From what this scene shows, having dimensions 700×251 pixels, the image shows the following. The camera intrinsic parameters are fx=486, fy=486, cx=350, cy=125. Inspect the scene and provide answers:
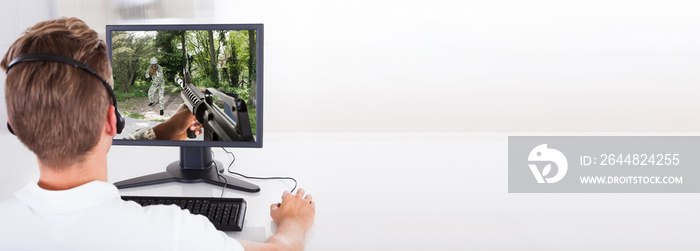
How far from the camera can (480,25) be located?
12.7 feet

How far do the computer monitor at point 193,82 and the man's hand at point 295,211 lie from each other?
0.61 feet

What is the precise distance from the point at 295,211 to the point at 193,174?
1.43 ft

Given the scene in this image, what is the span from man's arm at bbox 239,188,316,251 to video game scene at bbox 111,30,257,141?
0.87 feet

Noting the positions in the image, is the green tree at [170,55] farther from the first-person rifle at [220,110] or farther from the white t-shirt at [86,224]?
the white t-shirt at [86,224]

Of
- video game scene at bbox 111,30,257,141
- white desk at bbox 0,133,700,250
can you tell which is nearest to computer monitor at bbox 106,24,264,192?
video game scene at bbox 111,30,257,141

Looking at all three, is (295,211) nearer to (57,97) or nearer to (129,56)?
(57,97)

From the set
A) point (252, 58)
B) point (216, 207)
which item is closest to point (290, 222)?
point (216, 207)

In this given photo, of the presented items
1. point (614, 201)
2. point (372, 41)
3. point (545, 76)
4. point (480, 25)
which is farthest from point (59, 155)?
point (545, 76)

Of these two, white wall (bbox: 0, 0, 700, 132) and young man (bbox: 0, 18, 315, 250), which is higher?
white wall (bbox: 0, 0, 700, 132)

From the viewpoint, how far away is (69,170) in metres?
0.74

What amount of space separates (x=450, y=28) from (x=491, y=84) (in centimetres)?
59

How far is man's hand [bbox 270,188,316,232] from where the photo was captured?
3.47ft

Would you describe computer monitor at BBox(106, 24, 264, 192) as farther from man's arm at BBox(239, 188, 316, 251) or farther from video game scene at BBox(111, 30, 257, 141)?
man's arm at BBox(239, 188, 316, 251)

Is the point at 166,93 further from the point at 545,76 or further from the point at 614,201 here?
the point at 545,76
